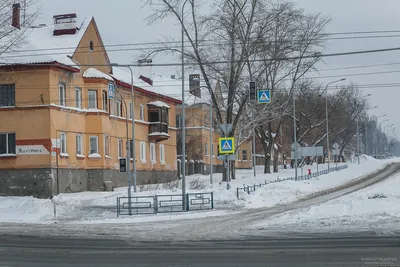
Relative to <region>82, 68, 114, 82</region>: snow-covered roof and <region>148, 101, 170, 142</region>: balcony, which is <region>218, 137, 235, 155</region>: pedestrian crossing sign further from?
<region>148, 101, 170, 142</region>: balcony

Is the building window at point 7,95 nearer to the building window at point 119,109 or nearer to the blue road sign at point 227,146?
the building window at point 119,109

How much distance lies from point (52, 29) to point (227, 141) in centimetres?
2437

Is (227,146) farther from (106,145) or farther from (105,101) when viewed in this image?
(105,101)

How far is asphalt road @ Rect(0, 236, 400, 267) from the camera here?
1248cm

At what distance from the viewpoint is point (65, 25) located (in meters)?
49.3

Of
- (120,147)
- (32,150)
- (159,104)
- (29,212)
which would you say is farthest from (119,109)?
(29,212)

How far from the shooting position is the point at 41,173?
4147 centimetres

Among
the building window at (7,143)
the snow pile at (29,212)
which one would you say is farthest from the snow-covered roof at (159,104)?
the snow pile at (29,212)

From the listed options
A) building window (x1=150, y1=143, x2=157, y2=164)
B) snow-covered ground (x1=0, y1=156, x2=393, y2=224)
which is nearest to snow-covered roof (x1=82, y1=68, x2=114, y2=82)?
snow-covered ground (x1=0, y1=156, x2=393, y2=224)

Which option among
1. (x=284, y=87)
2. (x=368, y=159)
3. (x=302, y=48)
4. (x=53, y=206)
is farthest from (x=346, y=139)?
(x=53, y=206)

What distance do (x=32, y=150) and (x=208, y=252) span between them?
1172 inches

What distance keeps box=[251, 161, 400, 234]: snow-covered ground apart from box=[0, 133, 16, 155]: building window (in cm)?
2368

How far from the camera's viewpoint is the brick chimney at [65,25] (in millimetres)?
49156

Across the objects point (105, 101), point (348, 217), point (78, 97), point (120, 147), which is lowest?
point (348, 217)
